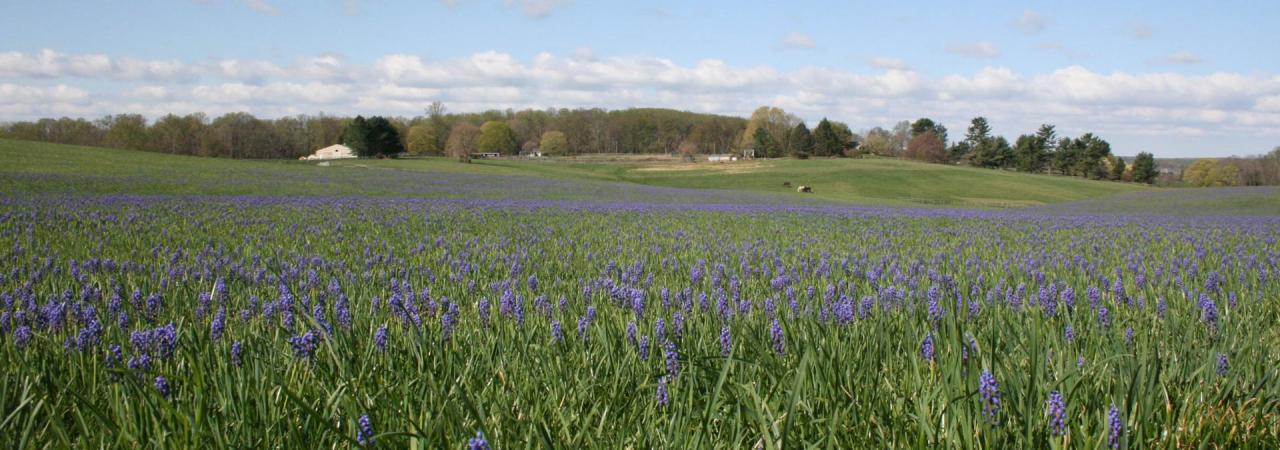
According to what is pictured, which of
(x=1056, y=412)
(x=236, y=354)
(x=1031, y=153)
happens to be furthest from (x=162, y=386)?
(x=1031, y=153)

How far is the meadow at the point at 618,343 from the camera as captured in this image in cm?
248

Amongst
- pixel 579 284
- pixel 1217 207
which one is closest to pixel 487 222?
pixel 579 284

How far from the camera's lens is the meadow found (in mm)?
2480

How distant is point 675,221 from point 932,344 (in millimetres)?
13046

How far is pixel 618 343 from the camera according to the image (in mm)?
3762

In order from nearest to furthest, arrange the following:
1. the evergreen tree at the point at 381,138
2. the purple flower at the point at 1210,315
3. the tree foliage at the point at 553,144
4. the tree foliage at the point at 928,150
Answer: the purple flower at the point at 1210,315 → the evergreen tree at the point at 381,138 → the tree foliage at the point at 928,150 → the tree foliage at the point at 553,144

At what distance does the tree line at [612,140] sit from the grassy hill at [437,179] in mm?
19814

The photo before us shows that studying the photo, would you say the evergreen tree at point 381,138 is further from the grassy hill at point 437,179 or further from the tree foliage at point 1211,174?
the tree foliage at point 1211,174

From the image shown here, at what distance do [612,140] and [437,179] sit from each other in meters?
112

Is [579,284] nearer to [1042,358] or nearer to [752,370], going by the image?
[752,370]


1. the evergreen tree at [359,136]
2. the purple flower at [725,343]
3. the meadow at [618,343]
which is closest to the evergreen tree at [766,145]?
the evergreen tree at [359,136]

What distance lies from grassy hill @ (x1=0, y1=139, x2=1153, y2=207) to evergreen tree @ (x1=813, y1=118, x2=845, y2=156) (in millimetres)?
32194

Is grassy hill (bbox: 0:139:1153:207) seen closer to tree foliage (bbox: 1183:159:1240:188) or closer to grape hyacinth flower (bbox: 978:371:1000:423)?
tree foliage (bbox: 1183:159:1240:188)

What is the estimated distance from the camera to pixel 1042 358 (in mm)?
2986
